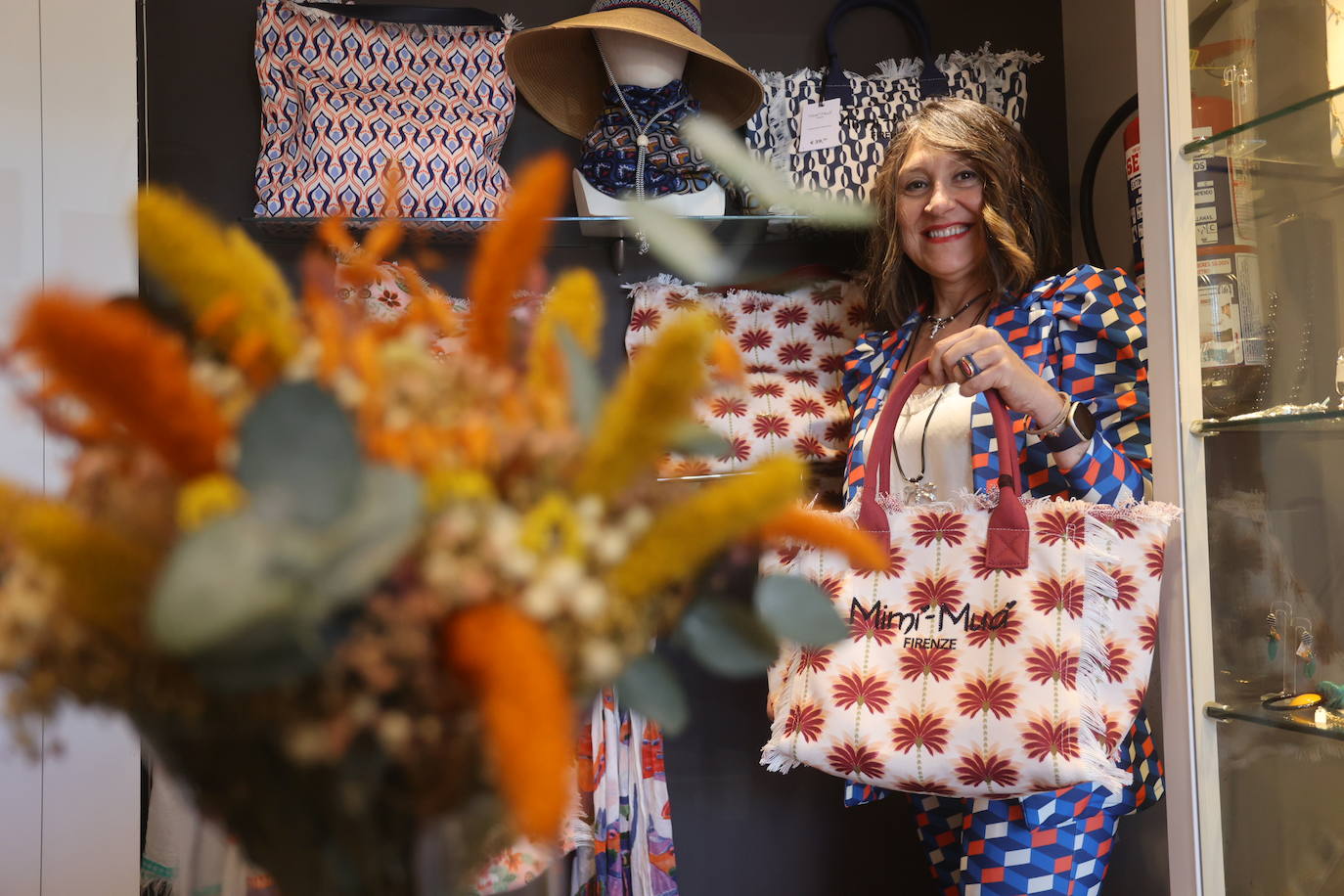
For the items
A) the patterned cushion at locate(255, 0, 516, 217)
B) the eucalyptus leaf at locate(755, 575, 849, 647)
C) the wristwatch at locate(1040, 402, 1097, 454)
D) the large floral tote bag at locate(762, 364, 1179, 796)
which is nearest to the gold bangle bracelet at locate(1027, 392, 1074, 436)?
the wristwatch at locate(1040, 402, 1097, 454)

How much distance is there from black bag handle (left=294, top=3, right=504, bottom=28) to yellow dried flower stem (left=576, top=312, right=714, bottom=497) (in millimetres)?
1843

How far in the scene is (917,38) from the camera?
2.28 metres

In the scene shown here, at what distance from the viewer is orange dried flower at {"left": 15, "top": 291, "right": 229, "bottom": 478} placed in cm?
28

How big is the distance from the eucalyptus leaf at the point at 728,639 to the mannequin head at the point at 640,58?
1703mm

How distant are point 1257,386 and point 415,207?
137cm

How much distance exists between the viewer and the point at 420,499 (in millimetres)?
333

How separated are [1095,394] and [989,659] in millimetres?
509

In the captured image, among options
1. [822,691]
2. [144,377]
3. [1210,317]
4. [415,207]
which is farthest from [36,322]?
[415,207]

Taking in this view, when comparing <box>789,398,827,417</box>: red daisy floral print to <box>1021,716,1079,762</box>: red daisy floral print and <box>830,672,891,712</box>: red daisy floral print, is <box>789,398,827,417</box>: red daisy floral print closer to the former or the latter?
<box>830,672,891,712</box>: red daisy floral print

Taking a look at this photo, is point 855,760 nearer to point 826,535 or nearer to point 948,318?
point 948,318

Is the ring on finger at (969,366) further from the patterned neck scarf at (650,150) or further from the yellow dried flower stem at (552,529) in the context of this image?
the yellow dried flower stem at (552,529)

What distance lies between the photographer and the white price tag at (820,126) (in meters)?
2.08

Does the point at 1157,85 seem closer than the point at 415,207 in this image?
Yes

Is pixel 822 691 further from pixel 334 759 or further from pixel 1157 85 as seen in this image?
pixel 334 759
